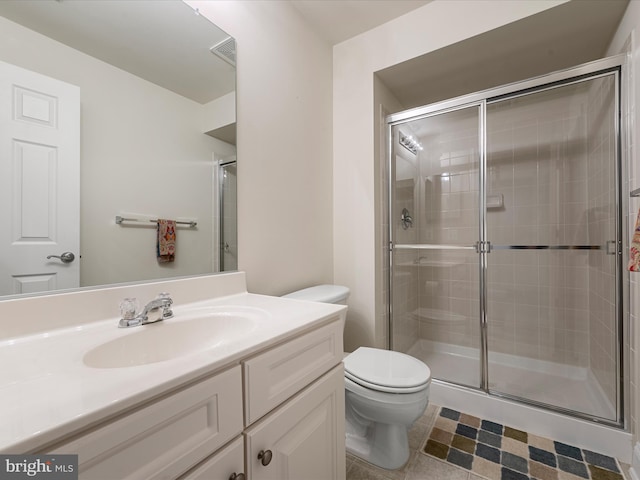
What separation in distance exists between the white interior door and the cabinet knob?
2.43 feet

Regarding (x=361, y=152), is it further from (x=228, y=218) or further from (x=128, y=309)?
(x=128, y=309)

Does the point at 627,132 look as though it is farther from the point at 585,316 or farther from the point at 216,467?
the point at 216,467

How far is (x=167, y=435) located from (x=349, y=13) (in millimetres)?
2192

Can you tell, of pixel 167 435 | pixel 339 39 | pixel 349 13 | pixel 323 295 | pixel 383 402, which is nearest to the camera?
pixel 167 435

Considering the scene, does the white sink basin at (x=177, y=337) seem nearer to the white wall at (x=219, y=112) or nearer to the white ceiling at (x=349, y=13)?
the white wall at (x=219, y=112)

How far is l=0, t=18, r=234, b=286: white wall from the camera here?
878mm

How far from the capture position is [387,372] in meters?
1.29

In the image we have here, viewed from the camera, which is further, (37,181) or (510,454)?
(510,454)

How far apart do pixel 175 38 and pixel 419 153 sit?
70.8 inches

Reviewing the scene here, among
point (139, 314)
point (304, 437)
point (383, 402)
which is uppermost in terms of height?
point (139, 314)

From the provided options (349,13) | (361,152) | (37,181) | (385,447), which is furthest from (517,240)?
(37,181)

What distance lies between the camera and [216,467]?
1.93ft

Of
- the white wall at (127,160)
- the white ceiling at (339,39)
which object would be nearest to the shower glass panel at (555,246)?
the white ceiling at (339,39)

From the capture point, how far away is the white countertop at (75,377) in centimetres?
38
